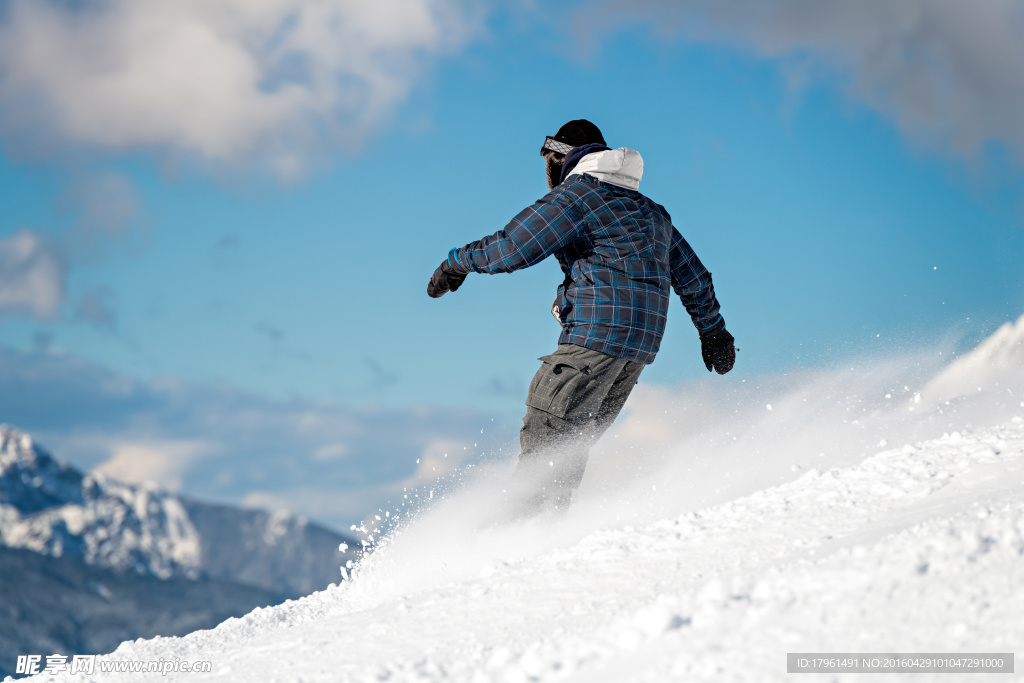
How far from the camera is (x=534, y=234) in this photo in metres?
5.50

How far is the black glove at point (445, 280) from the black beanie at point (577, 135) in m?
1.19

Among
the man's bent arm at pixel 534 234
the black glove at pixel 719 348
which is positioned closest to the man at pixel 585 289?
the man's bent arm at pixel 534 234

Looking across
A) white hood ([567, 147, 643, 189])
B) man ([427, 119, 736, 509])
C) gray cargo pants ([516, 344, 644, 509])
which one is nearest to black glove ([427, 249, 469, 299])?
man ([427, 119, 736, 509])

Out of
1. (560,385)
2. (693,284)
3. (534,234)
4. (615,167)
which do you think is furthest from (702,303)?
(534,234)

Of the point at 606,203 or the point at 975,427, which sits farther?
the point at 975,427

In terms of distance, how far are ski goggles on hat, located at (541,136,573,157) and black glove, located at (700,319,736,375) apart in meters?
1.84

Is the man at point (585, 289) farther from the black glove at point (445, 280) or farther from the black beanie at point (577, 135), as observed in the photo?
the black beanie at point (577, 135)

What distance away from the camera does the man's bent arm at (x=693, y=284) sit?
6.41 m

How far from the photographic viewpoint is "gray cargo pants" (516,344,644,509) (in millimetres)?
5590

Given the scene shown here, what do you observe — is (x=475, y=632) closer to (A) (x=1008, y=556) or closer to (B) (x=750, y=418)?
(A) (x=1008, y=556)

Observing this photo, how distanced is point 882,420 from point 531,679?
485 centimetres

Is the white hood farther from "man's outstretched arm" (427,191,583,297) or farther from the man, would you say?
"man's outstretched arm" (427,191,583,297)

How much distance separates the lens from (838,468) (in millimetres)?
5426

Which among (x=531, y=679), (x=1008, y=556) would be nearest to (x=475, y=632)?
(x=531, y=679)
